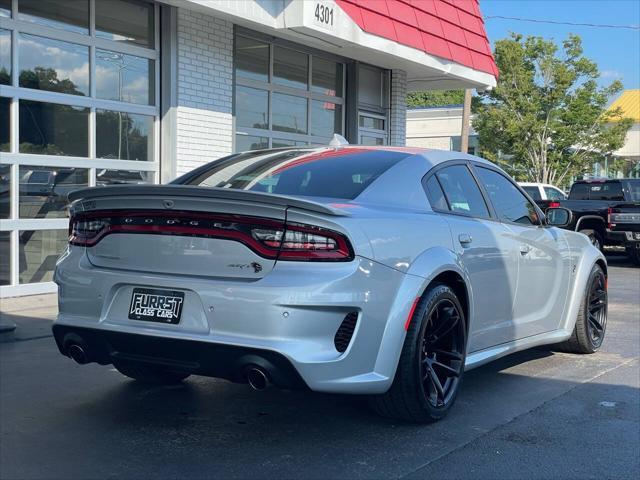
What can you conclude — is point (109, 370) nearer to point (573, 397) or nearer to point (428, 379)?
point (428, 379)

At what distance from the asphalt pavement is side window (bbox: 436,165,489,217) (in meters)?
1.24

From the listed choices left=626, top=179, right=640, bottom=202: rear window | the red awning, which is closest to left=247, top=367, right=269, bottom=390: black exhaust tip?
the red awning

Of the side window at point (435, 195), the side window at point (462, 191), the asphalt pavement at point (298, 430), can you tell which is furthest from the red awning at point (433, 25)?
the asphalt pavement at point (298, 430)

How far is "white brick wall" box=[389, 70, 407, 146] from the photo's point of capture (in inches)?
600

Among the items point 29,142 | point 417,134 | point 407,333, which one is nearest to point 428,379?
point 407,333

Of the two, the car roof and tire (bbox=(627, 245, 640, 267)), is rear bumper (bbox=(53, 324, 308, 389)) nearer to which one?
the car roof

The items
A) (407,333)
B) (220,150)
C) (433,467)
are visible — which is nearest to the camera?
(433,467)

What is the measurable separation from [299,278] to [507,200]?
2544mm

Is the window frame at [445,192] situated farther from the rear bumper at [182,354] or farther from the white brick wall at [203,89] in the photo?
the white brick wall at [203,89]

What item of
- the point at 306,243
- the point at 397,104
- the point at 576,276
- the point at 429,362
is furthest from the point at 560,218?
the point at 397,104

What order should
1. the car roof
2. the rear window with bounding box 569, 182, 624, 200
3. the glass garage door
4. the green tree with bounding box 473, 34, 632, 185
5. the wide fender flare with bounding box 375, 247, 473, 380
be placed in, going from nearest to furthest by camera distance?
the wide fender flare with bounding box 375, 247, 473, 380 < the car roof < the glass garage door < the rear window with bounding box 569, 182, 624, 200 < the green tree with bounding box 473, 34, 632, 185

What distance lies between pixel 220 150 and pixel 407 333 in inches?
290

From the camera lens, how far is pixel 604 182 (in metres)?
16.7

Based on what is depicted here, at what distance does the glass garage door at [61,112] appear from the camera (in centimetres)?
884
